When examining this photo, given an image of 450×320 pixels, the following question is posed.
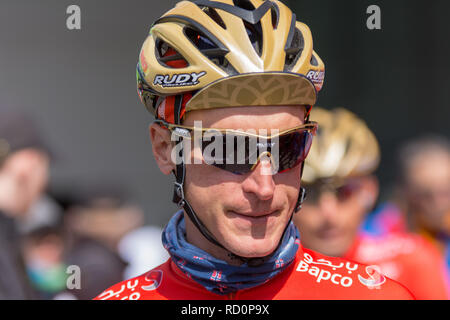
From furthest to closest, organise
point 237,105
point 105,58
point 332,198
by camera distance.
Answer: 1. point 105,58
2. point 332,198
3. point 237,105

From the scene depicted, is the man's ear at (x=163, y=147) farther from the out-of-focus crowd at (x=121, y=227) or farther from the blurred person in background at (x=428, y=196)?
the blurred person in background at (x=428, y=196)

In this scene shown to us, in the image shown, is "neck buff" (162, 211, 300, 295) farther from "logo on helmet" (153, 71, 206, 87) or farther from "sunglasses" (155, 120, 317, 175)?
"logo on helmet" (153, 71, 206, 87)

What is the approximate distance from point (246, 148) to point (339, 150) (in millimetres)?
3130

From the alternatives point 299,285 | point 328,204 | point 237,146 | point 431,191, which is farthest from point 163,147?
point 431,191

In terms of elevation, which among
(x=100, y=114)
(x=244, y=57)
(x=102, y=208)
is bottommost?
(x=102, y=208)

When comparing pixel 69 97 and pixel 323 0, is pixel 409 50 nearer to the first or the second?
pixel 323 0

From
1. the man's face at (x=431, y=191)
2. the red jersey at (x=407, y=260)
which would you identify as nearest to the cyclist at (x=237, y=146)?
the red jersey at (x=407, y=260)

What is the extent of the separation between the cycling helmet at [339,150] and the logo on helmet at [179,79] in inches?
108

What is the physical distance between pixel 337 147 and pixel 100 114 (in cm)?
558

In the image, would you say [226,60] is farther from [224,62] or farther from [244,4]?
[244,4]

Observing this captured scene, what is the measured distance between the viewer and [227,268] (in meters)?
2.73

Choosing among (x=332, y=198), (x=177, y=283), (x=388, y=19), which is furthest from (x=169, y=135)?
(x=388, y=19)

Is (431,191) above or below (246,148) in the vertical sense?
below

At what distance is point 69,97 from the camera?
33.3 ft
